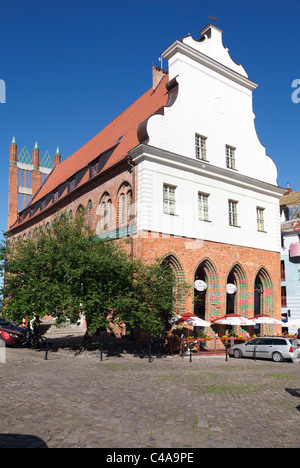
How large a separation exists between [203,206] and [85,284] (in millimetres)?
10821

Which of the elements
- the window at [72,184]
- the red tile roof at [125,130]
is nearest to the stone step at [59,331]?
the red tile roof at [125,130]

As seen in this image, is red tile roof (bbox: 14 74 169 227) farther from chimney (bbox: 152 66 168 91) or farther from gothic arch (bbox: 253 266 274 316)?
gothic arch (bbox: 253 266 274 316)

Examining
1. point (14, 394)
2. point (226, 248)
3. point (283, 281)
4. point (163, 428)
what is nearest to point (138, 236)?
point (226, 248)

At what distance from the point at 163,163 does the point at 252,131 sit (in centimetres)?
1024

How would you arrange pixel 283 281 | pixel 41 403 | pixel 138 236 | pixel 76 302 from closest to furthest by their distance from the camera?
pixel 41 403, pixel 76 302, pixel 138 236, pixel 283 281

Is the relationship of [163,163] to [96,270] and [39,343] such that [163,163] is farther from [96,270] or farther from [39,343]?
[39,343]

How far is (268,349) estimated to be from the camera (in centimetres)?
2102

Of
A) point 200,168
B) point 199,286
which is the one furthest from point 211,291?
point 200,168

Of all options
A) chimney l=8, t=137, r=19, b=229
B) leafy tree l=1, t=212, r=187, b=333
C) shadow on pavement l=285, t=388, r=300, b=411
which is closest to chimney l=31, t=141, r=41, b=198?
chimney l=8, t=137, r=19, b=229

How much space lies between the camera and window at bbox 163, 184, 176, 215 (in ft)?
77.1

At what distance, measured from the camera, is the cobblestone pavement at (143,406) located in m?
7.11

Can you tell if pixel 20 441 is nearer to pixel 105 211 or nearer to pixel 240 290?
pixel 105 211

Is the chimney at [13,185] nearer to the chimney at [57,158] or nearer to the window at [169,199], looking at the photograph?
the chimney at [57,158]

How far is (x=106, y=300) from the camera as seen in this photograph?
18281mm
